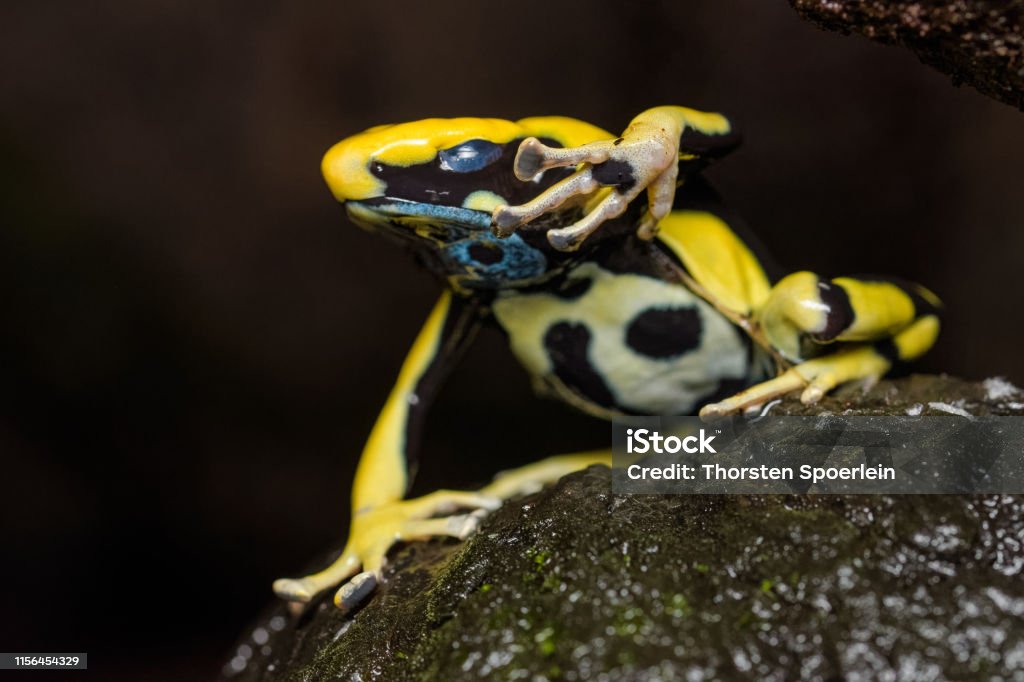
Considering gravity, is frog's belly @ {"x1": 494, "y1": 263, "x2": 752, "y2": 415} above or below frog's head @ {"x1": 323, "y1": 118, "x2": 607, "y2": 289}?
below

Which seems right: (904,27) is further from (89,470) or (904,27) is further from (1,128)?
(89,470)

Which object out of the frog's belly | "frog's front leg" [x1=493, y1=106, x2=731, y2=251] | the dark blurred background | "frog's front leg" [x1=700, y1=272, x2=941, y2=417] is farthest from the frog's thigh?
the dark blurred background

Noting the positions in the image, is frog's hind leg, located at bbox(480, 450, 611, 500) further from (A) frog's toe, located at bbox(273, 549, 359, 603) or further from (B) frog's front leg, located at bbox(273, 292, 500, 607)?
(A) frog's toe, located at bbox(273, 549, 359, 603)

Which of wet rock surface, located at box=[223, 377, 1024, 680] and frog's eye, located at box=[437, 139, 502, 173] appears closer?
wet rock surface, located at box=[223, 377, 1024, 680]

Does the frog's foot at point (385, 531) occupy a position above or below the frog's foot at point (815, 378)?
below

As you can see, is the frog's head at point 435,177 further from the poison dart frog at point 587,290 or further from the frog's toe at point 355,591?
the frog's toe at point 355,591

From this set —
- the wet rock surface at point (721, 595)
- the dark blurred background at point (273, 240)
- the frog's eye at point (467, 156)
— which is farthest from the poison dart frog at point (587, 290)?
the dark blurred background at point (273, 240)

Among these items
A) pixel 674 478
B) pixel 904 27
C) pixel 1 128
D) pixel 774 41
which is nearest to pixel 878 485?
pixel 674 478
